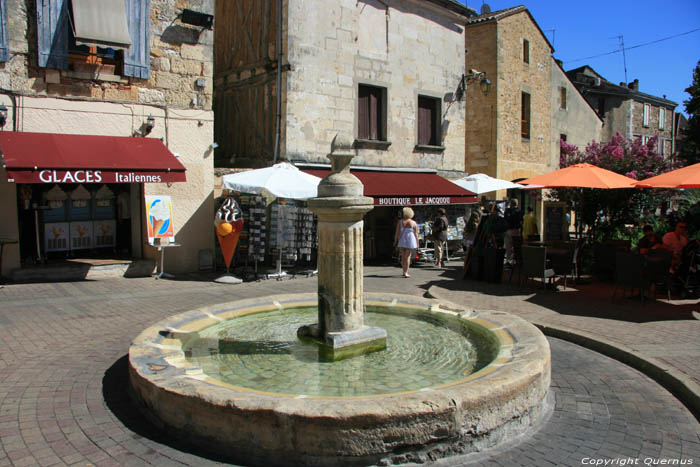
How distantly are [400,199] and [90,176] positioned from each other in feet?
24.3

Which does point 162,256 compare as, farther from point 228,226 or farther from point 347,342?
point 347,342

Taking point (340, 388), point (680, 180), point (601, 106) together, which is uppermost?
point (601, 106)

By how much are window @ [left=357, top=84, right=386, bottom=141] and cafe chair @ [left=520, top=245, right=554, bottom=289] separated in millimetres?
6817

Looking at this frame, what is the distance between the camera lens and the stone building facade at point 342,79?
13.6m

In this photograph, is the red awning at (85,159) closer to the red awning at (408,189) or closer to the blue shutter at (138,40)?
the blue shutter at (138,40)

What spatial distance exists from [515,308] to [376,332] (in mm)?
3636

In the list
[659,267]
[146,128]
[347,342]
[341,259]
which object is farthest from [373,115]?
[347,342]

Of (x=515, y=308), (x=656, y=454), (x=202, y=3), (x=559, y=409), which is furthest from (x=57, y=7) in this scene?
(x=656, y=454)

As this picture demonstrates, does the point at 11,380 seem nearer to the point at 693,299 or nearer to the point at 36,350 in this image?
the point at 36,350

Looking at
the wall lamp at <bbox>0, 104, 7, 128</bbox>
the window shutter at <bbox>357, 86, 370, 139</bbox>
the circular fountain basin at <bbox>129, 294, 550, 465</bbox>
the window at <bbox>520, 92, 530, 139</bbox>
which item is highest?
the window at <bbox>520, 92, 530, 139</bbox>

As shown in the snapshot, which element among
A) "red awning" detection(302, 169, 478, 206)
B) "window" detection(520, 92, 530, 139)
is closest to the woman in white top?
"red awning" detection(302, 169, 478, 206)

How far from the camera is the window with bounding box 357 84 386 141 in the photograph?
49.5ft

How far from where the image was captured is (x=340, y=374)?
4746 mm

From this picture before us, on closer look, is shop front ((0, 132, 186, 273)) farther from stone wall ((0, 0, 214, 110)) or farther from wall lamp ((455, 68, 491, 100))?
wall lamp ((455, 68, 491, 100))
